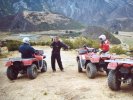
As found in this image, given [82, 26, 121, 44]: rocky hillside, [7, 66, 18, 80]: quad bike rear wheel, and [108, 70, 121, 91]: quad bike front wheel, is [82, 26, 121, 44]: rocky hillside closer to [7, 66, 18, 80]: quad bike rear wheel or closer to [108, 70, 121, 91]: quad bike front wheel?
[7, 66, 18, 80]: quad bike rear wheel

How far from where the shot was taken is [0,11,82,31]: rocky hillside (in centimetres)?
14175

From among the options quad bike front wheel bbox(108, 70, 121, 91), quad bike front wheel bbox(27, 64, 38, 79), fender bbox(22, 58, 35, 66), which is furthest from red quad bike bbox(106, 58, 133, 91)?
fender bbox(22, 58, 35, 66)

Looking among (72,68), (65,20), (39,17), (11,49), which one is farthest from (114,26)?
(72,68)

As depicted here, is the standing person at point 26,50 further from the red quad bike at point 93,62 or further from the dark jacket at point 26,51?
the red quad bike at point 93,62

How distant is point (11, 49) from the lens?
34.5 metres

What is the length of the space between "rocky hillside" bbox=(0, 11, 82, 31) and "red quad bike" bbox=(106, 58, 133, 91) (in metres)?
128

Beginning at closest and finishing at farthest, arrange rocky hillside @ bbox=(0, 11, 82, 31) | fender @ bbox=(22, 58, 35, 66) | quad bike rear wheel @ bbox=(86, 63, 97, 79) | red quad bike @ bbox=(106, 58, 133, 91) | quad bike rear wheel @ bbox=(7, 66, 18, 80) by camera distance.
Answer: red quad bike @ bbox=(106, 58, 133, 91) < quad bike rear wheel @ bbox=(86, 63, 97, 79) < fender @ bbox=(22, 58, 35, 66) < quad bike rear wheel @ bbox=(7, 66, 18, 80) < rocky hillside @ bbox=(0, 11, 82, 31)

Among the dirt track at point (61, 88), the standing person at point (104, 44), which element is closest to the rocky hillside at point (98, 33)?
the standing person at point (104, 44)

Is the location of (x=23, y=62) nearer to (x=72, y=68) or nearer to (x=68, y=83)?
(x=68, y=83)

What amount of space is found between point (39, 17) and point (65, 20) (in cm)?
1704

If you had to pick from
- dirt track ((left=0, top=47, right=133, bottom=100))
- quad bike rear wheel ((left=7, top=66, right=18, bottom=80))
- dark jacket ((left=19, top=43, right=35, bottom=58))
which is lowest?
dirt track ((left=0, top=47, right=133, bottom=100))

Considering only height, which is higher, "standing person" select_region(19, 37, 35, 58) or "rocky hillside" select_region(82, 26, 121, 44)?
"rocky hillside" select_region(82, 26, 121, 44)

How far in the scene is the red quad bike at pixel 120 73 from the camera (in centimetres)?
1142

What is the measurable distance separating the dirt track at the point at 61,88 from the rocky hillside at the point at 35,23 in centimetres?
12446
